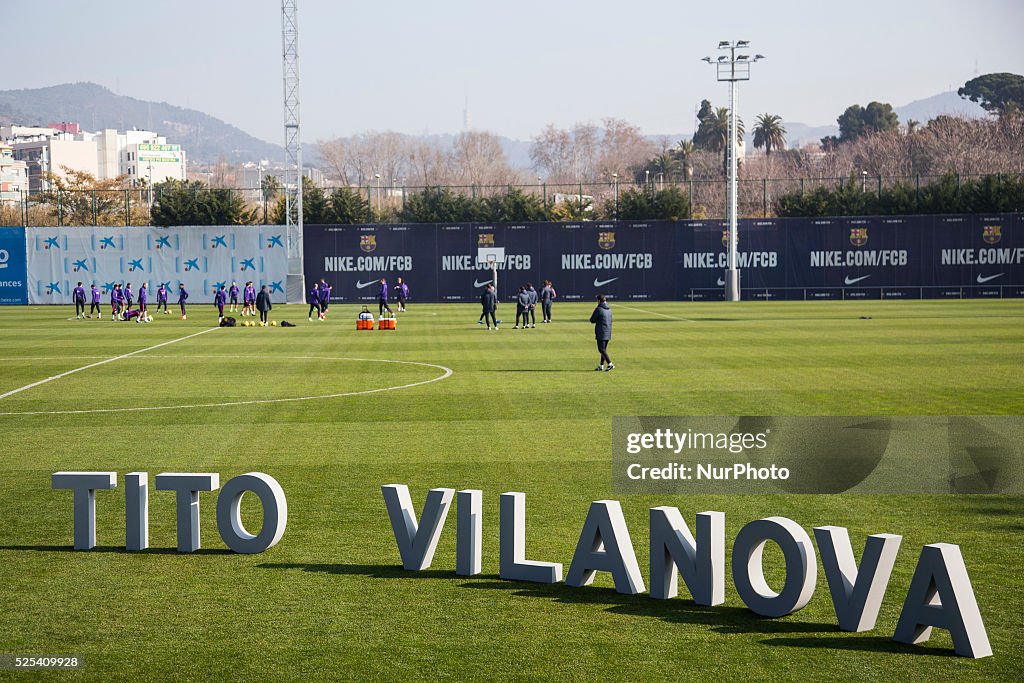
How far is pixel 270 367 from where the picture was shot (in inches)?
1212

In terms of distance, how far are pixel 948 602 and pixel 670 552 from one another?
2103mm

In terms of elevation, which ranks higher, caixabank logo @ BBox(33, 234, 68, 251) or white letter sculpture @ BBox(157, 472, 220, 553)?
caixabank logo @ BBox(33, 234, 68, 251)

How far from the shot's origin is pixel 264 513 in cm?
1075

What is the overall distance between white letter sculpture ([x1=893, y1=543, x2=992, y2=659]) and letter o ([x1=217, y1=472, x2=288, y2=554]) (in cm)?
535

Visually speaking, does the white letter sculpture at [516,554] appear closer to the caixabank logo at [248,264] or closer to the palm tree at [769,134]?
the caixabank logo at [248,264]

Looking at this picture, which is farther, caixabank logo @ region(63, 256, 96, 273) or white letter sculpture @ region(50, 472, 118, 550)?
caixabank logo @ region(63, 256, 96, 273)

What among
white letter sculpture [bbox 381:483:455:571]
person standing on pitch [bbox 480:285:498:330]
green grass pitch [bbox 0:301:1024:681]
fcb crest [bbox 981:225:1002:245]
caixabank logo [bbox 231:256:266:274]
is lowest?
green grass pitch [bbox 0:301:1024:681]

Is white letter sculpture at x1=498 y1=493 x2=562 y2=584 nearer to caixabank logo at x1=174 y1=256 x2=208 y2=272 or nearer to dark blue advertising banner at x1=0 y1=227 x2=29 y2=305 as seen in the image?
caixabank logo at x1=174 y1=256 x2=208 y2=272

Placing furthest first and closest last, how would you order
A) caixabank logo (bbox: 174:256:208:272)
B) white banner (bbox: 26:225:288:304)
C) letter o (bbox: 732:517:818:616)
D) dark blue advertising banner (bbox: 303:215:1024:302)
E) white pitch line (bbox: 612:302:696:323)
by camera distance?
caixabank logo (bbox: 174:256:208:272)
white banner (bbox: 26:225:288:304)
dark blue advertising banner (bbox: 303:215:1024:302)
white pitch line (bbox: 612:302:696:323)
letter o (bbox: 732:517:818:616)

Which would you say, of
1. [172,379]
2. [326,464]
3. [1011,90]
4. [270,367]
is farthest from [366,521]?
[1011,90]

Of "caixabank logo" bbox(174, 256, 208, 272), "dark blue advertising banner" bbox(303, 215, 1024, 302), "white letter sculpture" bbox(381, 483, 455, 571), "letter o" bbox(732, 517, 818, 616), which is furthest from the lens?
"caixabank logo" bbox(174, 256, 208, 272)

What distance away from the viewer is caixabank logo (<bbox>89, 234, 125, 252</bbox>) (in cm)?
7994

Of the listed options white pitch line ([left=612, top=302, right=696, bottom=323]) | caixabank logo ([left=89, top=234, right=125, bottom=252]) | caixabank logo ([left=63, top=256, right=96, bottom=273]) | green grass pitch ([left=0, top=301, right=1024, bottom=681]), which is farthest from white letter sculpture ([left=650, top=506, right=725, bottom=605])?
caixabank logo ([left=63, top=256, right=96, bottom=273])

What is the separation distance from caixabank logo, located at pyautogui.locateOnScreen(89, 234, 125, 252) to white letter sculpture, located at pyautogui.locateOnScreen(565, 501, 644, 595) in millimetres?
75211
